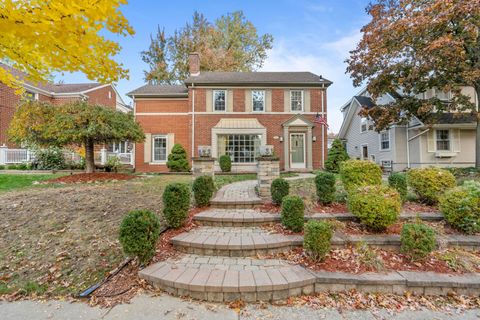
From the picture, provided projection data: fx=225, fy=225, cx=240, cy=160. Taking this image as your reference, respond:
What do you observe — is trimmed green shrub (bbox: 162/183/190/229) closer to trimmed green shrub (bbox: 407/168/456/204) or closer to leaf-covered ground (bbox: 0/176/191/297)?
leaf-covered ground (bbox: 0/176/191/297)

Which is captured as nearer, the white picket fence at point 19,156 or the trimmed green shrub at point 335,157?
the white picket fence at point 19,156

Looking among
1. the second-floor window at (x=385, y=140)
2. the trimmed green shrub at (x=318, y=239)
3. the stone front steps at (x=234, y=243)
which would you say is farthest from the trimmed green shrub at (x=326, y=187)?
the second-floor window at (x=385, y=140)

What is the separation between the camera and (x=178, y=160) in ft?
45.4

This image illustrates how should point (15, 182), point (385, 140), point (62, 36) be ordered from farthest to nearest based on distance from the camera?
point (385, 140) < point (15, 182) < point (62, 36)

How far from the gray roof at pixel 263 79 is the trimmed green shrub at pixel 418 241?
1230 cm

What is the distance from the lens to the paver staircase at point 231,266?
263 centimetres

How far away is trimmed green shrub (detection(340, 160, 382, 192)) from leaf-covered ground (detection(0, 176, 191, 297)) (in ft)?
13.2

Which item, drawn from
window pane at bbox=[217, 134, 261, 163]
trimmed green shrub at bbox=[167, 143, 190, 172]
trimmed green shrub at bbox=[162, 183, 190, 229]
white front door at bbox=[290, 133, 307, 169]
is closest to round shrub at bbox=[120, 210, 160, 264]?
trimmed green shrub at bbox=[162, 183, 190, 229]

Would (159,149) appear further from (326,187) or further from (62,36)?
(62,36)

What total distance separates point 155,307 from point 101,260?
143cm

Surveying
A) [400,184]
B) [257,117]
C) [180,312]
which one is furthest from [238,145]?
[180,312]

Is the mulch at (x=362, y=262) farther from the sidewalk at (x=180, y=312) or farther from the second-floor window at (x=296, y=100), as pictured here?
the second-floor window at (x=296, y=100)

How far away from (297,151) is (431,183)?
964 centimetres

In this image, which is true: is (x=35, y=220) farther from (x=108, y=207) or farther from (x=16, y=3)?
(x=16, y=3)
